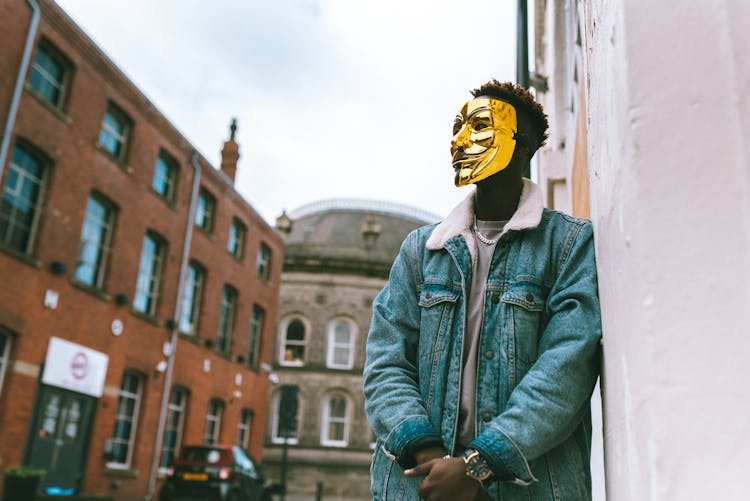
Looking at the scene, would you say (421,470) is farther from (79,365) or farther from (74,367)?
(79,365)

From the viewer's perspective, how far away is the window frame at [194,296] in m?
22.3

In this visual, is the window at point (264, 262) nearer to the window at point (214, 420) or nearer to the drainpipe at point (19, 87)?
the window at point (214, 420)

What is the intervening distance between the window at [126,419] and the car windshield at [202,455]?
3.39m

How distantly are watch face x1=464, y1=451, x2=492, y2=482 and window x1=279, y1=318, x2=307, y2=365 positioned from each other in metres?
33.6

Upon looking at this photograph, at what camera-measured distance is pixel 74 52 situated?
53.3 ft

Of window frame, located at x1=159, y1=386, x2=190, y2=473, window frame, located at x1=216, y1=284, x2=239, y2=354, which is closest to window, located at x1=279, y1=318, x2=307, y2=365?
window frame, located at x1=216, y1=284, x2=239, y2=354

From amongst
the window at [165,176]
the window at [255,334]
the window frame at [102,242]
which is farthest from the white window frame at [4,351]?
the window at [255,334]

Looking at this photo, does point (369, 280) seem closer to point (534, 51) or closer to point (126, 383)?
point (126, 383)

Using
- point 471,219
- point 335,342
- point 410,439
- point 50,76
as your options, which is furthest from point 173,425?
point 410,439

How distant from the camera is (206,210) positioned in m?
23.5

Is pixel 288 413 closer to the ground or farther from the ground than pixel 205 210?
closer to the ground

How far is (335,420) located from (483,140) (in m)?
33.0

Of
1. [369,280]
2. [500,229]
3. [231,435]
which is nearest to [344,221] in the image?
[369,280]

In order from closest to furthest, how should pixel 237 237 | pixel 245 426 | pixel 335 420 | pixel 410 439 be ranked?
1. pixel 410 439
2. pixel 237 237
3. pixel 245 426
4. pixel 335 420
